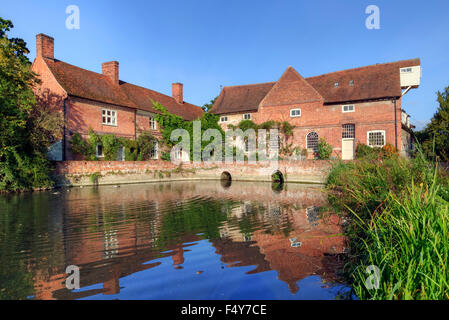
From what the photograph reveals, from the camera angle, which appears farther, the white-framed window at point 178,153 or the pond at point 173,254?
the white-framed window at point 178,153

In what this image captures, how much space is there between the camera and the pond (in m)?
4.11

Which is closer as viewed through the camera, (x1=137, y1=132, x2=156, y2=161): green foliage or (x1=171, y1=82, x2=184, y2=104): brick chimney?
(x1=137, y1=132, x2=156, y2=161): green foliage

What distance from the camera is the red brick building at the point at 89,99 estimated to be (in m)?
23.0

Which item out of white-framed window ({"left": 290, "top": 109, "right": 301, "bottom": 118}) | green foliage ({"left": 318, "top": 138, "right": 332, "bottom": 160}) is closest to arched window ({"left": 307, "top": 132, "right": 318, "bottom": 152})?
green foliage ({"left": 318, "top": 138, "right": 332, "bottom": 160})

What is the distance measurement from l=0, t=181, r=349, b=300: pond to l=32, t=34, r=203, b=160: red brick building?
49.7ft

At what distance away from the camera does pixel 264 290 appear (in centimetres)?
409

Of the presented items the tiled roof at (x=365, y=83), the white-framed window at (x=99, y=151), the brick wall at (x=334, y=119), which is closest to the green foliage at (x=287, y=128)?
the brick wall at (x=334, y=119)

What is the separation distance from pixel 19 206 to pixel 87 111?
14186 mm

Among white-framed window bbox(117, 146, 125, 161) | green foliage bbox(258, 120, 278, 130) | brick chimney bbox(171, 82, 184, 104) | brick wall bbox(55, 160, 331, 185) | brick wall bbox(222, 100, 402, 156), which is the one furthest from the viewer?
brick chimney bbox(171, 82, 184, 104)

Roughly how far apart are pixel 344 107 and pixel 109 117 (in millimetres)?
21317

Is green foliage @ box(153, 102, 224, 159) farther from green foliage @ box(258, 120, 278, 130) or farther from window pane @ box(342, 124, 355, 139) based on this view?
window pane @ box(342, 124, 355, 139)

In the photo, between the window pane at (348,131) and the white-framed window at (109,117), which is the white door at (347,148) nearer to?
the window pane at (348,131)

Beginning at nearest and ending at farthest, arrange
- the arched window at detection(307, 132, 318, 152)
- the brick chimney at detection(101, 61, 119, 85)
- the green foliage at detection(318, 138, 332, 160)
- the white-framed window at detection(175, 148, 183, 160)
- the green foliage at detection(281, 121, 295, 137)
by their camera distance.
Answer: the green foliage at detection(318, 138, 332, 160), the arched window at detection(307, 132, 318, 152), the green foliage at detection(281, 121, 295, 137), the brick chimney at detection(101, 61, 119, 85), the white-framed window at detection(175, 148, 183, 160)
